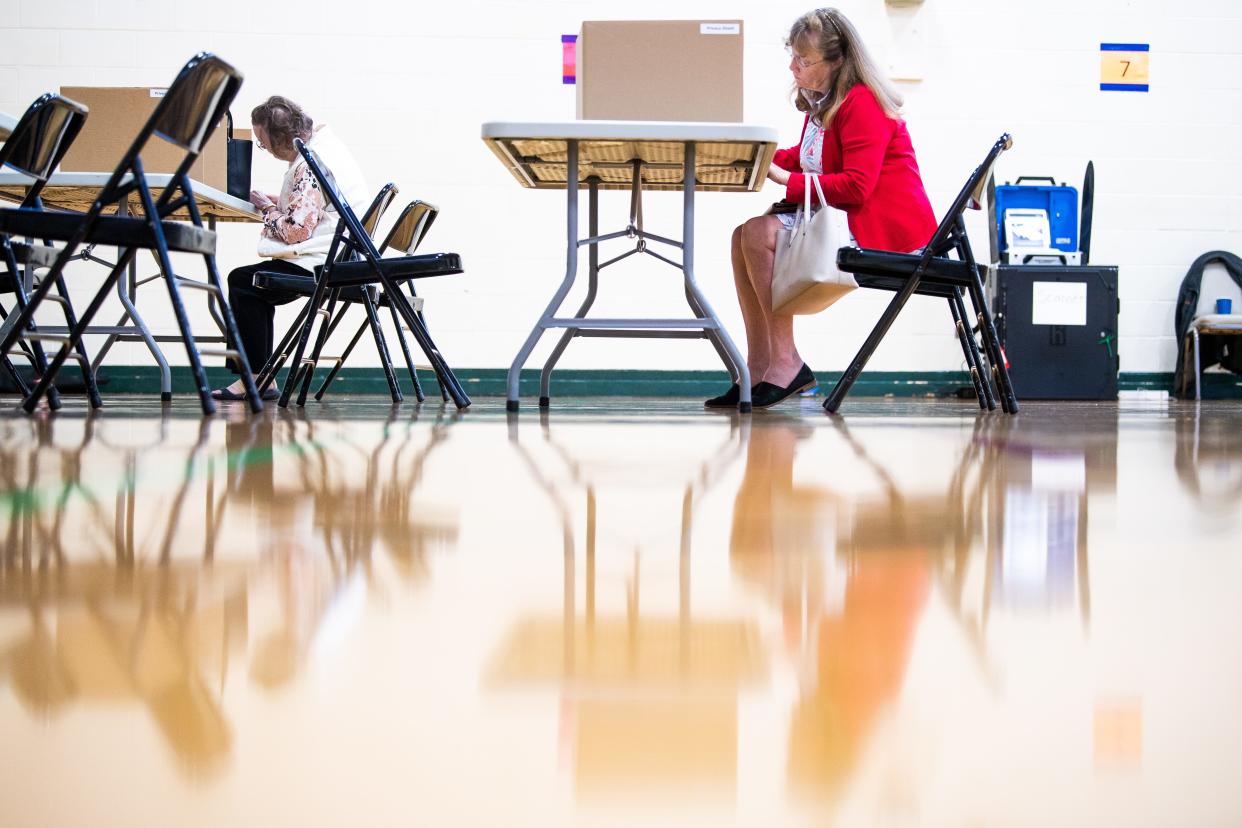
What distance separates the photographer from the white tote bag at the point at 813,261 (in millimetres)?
2877

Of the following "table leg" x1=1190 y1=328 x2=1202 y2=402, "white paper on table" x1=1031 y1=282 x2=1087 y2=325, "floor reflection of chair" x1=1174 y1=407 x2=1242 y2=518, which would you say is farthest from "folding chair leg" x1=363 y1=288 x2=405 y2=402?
"table leg" x1=1190 y1=328 x2=1202 y2=402

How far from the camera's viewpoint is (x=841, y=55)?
10.4ft

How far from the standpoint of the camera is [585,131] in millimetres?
2854

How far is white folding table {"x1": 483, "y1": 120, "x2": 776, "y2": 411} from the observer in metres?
2.84

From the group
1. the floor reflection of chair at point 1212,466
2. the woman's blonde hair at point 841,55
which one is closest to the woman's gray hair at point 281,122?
the woman's blonde hair at point 841,55

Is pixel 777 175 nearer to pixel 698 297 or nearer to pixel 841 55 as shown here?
pixel 841 55

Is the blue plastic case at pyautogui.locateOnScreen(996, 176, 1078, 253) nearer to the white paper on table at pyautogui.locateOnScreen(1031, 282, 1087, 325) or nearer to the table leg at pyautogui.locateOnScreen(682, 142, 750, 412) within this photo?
the white paper on table at pyautogui.locateOnScreen(1031, 282, 1087, 325)

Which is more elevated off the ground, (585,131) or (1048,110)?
(1048,110)

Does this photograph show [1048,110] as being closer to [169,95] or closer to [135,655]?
[169,95]

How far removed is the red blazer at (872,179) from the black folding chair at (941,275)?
175 millimetres

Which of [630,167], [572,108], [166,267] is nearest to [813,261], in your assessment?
[630,167]

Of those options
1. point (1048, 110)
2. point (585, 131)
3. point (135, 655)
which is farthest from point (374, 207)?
point (1048, 110)

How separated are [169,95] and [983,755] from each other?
2.28 m

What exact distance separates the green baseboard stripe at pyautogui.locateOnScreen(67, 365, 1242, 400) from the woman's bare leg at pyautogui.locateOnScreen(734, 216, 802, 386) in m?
2.15
